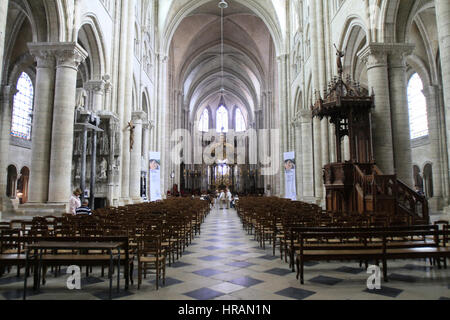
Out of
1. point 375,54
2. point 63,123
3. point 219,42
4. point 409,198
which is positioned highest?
point 219,42

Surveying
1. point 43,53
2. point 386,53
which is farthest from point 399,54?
point 43,53

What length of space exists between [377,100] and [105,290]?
1070 centimetres

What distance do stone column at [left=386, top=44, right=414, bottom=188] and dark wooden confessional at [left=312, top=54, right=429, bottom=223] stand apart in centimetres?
86

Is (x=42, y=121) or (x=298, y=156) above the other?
(x=298, y=156)

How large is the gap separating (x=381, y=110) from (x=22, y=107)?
22347 mm

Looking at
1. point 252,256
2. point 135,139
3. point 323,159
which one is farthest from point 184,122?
point 252,256

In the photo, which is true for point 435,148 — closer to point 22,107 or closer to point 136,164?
point 136,164

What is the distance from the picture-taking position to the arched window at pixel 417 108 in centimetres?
2234

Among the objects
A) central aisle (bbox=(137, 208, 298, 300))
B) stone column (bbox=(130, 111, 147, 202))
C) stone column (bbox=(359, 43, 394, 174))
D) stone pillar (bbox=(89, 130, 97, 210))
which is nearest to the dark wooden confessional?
stone column (bbox=(359, 43, 394, 174))

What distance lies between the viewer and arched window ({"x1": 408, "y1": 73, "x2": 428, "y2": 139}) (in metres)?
22.3

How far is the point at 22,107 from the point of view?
21.8 meters

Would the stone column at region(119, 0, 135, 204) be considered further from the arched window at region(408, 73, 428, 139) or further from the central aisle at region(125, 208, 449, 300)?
the arched window at region(408, 73, 428, 139)

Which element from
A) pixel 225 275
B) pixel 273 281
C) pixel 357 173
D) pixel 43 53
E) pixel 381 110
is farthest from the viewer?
pixel 381 110
